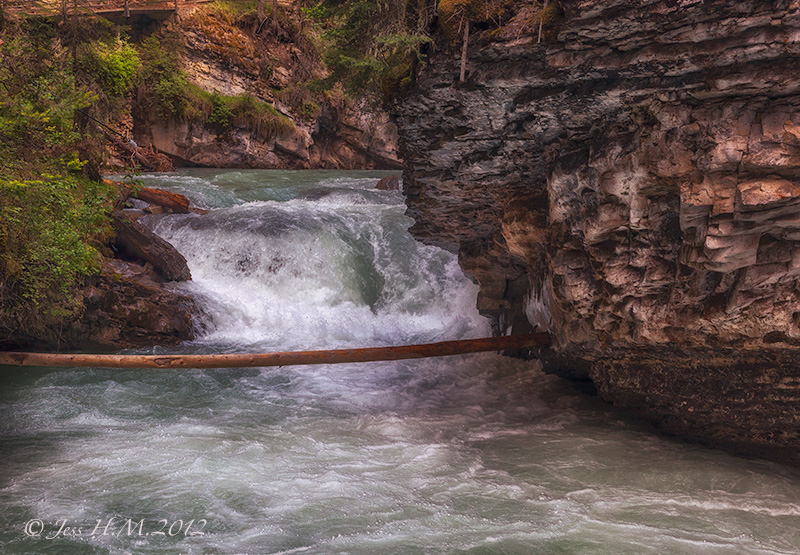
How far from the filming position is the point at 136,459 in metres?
5.26

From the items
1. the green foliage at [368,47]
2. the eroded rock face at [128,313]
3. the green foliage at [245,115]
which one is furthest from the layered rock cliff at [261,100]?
the green foliage at [368,47]

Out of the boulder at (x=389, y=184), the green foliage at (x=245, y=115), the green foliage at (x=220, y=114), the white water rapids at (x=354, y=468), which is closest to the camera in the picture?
the white water rapids at (x=354, y=468)

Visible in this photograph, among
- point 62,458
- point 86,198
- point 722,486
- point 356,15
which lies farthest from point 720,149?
point 86,198

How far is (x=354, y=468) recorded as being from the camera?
17.4 feet

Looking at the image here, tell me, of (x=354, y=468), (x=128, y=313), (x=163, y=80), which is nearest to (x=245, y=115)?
(x=163, y=80)

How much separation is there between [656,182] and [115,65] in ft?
57.3

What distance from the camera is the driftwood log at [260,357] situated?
5.83 meters

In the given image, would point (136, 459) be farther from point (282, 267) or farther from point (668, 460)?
point (282, 267)

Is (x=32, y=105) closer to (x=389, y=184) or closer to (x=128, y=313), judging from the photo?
(x=128, y=313)

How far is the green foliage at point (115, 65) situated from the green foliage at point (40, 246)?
35.9ft

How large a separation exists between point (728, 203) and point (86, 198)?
6482 mm

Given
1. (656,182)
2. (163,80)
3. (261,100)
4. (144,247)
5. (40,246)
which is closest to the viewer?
(656,182)

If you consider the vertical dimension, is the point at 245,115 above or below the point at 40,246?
above

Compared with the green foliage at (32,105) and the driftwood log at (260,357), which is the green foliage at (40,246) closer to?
the green foliage at (32,105)
